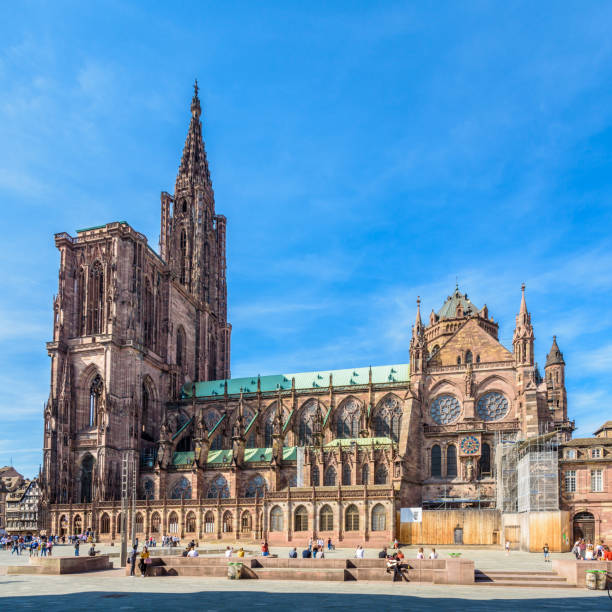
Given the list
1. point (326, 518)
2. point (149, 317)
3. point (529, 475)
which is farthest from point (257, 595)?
point (149, 317)

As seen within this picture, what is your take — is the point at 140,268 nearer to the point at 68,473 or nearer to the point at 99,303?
the point at 99,303

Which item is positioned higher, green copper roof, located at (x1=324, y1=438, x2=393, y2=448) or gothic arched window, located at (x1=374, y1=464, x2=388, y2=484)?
green copper roof, located at (x1=324, y1=438, x2=393, y2=448)

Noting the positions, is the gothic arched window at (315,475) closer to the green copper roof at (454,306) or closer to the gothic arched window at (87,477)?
the gothic arched window at (87,477)

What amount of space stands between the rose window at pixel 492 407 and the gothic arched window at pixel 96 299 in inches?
1830

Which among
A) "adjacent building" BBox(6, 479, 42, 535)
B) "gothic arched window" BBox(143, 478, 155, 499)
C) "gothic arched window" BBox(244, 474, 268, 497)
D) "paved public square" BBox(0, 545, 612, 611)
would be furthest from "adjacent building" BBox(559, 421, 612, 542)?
"adjacent building" BBox(6, 479, 42, 535)

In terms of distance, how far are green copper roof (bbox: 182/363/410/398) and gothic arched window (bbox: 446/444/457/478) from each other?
12198 mm

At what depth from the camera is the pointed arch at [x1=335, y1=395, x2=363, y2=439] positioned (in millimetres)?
84375

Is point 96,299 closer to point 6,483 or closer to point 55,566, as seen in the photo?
point 55,566

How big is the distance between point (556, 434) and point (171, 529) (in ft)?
133

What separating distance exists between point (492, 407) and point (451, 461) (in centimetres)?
730

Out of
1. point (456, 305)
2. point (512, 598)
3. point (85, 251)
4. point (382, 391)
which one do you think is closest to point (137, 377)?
point (85, 251)

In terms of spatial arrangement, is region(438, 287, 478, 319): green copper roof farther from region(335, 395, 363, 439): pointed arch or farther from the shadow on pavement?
the shadow on pavement

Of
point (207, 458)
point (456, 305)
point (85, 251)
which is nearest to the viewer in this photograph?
point (207, 458)

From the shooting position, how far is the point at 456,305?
342 feet
